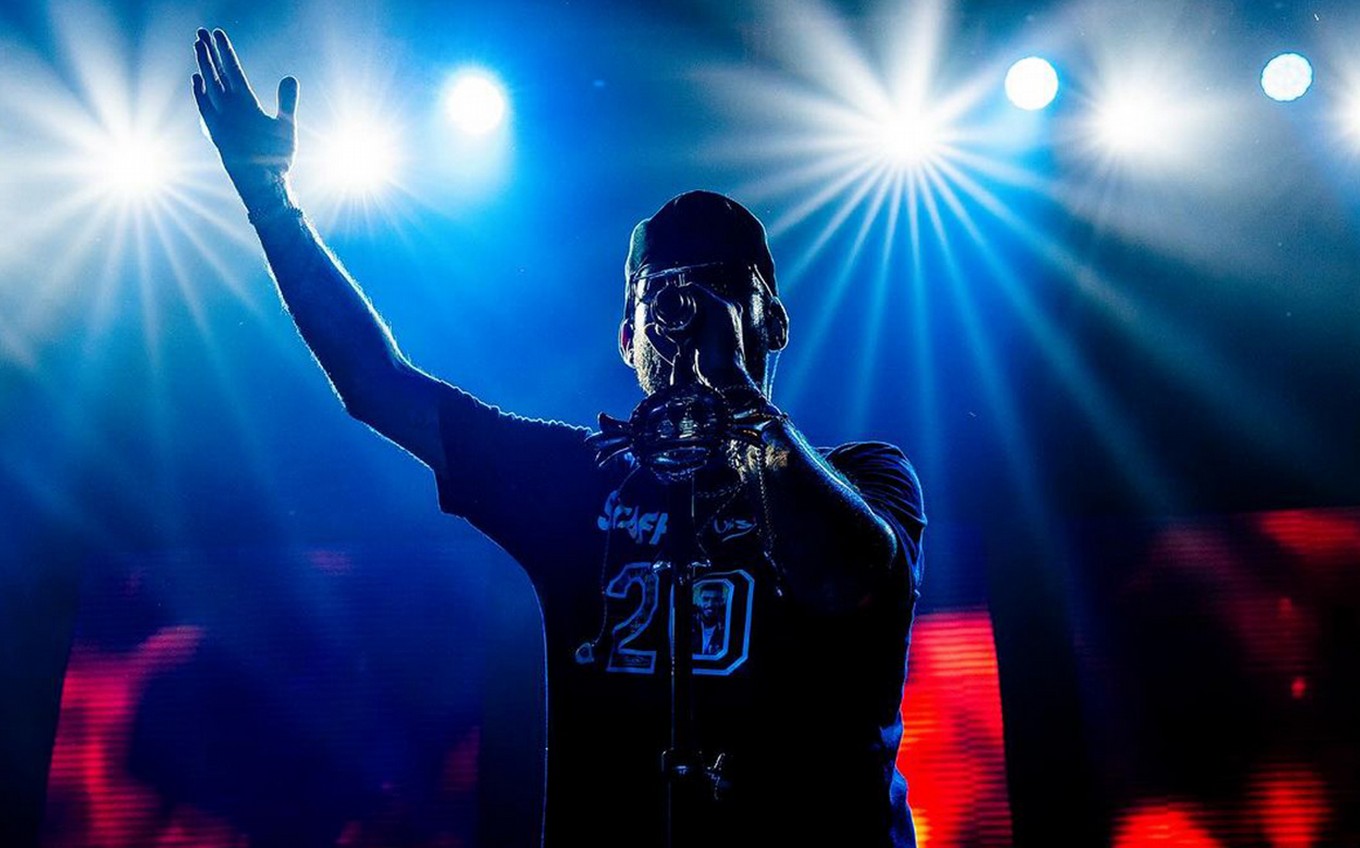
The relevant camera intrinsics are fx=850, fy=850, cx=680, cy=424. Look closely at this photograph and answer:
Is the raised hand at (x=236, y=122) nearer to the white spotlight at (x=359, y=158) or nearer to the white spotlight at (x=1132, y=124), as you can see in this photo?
the white spotlight at (x=359, y=158)

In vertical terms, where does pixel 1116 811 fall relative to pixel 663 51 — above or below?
below

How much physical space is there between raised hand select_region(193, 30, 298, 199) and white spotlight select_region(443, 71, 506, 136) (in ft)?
11.9

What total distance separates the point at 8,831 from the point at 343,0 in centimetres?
598

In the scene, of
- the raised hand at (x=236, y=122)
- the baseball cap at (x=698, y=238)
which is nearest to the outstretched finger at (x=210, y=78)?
the raised hand at (x=236, y=122)

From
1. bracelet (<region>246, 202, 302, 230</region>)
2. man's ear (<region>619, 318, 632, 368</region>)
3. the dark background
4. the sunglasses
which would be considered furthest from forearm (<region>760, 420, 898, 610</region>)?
the dark background

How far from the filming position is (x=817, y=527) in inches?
50.5

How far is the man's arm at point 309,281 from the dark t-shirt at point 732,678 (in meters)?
0.42

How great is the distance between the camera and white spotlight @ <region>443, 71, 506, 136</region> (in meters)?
5.33

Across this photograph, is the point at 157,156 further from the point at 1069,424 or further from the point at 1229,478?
the point at 1229,478

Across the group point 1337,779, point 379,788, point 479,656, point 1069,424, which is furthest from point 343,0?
point 1337,779

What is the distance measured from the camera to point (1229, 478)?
18.8ft

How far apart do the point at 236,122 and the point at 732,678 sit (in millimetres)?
1627

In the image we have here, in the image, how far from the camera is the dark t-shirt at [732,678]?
1.40 metres

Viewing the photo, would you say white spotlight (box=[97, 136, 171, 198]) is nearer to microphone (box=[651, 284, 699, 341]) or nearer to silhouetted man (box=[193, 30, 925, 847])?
silhouetted man (box=[193, 30, 925, 847])
